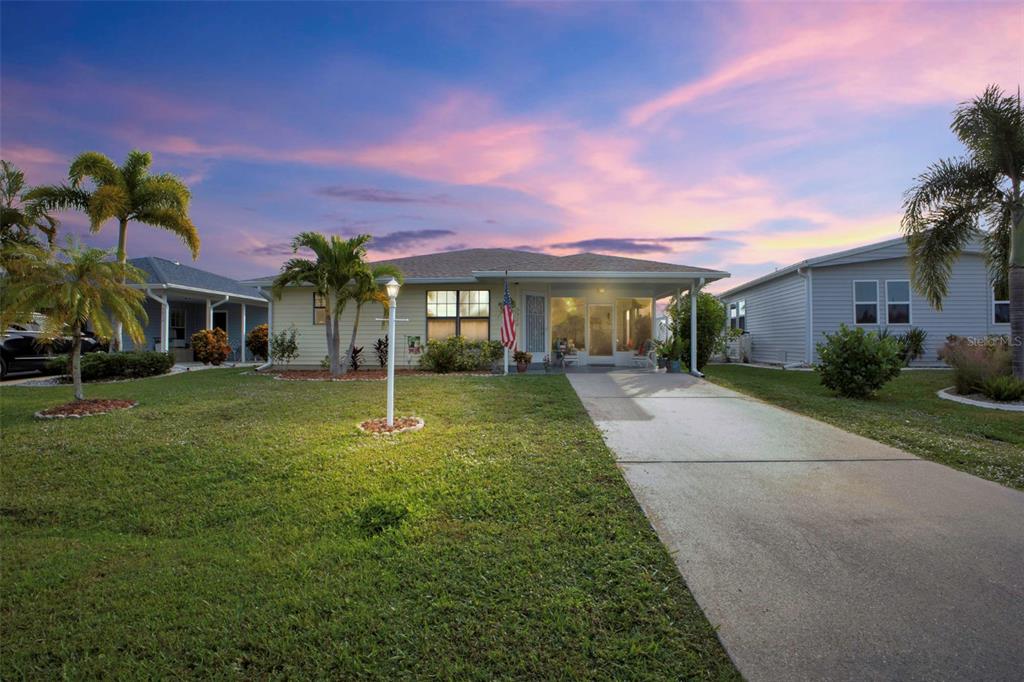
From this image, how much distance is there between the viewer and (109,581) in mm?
3178

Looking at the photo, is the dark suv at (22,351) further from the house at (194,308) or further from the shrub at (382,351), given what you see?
the shrub at (382,351)

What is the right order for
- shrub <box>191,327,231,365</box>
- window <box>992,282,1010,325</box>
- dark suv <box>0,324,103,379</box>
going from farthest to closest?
shrub <box>191,327,231,365</box> → window <box>992,282,1010,325</box> → dark suv <box>0,324,103,379</box>

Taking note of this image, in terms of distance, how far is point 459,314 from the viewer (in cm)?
1525

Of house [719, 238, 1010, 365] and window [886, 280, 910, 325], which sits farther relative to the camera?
window [886, 280, 910, 325]

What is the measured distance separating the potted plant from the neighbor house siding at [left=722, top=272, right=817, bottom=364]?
10174 millimetres

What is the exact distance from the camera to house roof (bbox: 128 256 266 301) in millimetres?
17828

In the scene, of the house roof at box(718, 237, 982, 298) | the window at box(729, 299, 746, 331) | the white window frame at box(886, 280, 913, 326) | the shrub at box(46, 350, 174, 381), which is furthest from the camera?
the window at box(729, 299, 746, 331)

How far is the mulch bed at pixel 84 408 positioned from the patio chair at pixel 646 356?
41.2 feet

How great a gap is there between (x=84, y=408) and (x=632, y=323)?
13.4m

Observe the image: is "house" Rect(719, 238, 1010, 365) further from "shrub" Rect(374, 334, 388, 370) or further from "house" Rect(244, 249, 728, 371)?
"shrub" Rect(374, 334, 388, 370)

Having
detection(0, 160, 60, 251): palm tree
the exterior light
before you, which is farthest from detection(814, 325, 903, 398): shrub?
detection(0, 160, 60, 251): palm tree

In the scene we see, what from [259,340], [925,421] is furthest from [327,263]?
[925,421]

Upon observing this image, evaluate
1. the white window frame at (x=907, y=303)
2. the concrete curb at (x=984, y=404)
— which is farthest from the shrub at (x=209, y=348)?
the white window frame at (x=907, y=303)

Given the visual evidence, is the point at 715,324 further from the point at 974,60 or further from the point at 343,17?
the point at 343,17
